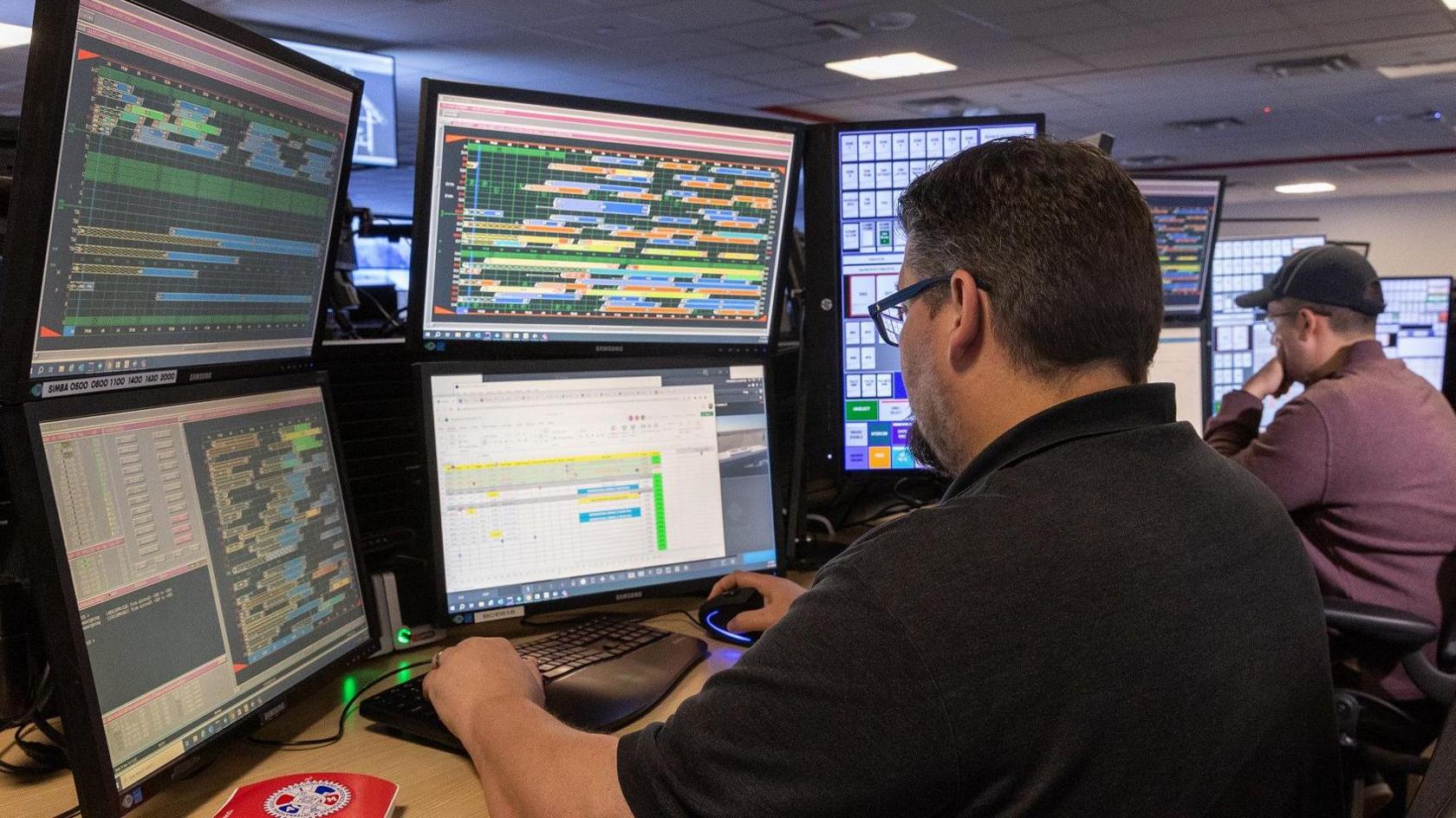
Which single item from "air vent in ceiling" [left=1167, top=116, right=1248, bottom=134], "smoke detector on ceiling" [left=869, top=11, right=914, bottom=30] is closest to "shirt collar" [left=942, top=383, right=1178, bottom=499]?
"smoke detector on ceiling" [left=869, top=11, right=914, bottom=30]

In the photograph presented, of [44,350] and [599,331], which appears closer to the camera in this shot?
[44,350]

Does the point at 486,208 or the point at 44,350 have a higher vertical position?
the point at 486,208

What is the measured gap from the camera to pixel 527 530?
147cm

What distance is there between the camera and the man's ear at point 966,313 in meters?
0.92

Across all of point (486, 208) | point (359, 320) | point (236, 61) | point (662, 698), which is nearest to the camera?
point (236, 61)

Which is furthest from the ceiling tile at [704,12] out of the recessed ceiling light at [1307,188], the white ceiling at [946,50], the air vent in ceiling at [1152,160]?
the recessed ceiling light at [1307,188]

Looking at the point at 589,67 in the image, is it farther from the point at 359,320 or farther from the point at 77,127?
the point at 77,127

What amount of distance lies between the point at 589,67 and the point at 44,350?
6.67 m

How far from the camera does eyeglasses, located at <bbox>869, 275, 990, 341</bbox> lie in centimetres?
96

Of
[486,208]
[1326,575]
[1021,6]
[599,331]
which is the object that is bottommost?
[1326,575]

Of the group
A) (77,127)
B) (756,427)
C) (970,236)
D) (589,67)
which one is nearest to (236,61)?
(77,127)

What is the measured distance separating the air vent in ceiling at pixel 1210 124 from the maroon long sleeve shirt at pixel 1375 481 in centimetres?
777

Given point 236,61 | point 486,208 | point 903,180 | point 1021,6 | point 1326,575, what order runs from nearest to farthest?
point 236,61, point 486,208, point 903,180, point 1326,575, point 1021,6

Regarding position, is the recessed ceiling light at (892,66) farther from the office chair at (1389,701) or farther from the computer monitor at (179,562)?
the computer monitor at (179,562)
